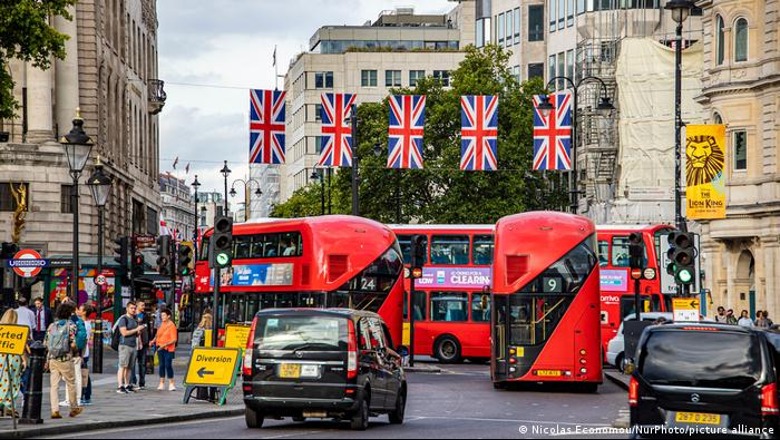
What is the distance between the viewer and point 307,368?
952 inches

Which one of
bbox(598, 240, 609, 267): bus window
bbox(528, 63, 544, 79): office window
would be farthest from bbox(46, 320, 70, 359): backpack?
bbox(528, 63, 544, 79): office window

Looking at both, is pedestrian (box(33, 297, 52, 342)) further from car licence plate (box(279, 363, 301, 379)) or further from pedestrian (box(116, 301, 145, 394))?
car licence plate (box(279, 363, 301, 379))

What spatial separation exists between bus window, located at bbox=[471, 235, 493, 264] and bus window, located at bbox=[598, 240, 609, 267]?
10.0ft

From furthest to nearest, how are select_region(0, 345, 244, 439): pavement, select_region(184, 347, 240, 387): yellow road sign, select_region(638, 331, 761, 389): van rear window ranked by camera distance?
select_region(184, 347, 240, 387): yellow road sign
select_region(0, 345, 244, 439): pavement
select_region(638, 331, 761, 389): van rear window

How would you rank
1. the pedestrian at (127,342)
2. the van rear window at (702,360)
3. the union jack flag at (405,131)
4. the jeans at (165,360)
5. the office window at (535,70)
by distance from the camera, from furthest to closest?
the office window at (535,70) < the union jack flag at (405,131) < the jeans at (165,360) < the pedestrian at (127,342) < the van rear window at (702,360)

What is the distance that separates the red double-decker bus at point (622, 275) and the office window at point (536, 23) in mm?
59646

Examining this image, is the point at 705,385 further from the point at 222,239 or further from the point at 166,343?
the point at 166,343

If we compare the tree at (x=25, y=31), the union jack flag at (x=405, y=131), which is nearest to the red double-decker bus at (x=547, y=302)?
the tree at (x=25, y=31)

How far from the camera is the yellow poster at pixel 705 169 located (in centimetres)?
4625

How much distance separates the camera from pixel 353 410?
2414 centimetres

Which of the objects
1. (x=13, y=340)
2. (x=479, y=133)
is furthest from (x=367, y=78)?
(x=13, y=340)

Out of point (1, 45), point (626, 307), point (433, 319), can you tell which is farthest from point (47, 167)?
point (1, 45)

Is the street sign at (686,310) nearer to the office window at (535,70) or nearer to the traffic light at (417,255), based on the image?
the traffic light at (417,255)

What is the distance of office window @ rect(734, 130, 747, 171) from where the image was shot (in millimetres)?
68062
